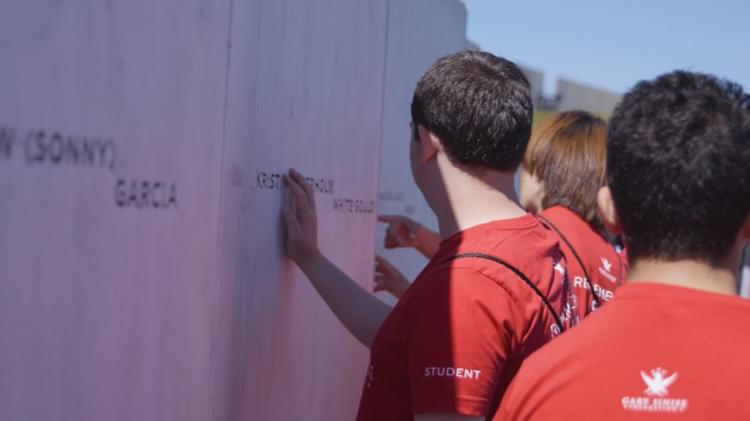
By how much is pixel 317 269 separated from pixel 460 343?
30.5 inches

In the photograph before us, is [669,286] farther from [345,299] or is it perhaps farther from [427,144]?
[345,299]

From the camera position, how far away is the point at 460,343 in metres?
1.74

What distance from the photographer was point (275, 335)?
2400 millimetres

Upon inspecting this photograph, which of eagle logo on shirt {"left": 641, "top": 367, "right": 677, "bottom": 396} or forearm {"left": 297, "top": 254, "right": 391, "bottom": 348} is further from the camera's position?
forearm {"left": 297, "top": 254, "right": 391, "bottom": 348}

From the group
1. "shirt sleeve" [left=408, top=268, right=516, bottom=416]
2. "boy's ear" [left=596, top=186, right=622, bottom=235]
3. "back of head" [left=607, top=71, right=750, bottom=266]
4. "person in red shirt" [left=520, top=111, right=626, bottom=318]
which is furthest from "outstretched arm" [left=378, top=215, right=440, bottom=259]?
"back of head" [left=607, top=71, right=750, bottom=266]

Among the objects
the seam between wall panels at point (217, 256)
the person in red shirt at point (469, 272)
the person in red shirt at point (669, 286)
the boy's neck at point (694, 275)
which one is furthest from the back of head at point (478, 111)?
the boy's neck at point (694, 275)

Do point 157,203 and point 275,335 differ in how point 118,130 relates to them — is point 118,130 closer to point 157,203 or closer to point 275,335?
point 157,203

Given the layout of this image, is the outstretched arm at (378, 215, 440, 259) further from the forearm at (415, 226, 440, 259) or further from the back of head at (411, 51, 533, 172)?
the back of head at (411, 51, 533, 172)

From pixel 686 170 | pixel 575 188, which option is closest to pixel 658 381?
pixel 686 170

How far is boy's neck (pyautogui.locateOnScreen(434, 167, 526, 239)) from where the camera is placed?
2031 mm

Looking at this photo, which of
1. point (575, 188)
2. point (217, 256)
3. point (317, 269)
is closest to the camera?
point (217, 256)

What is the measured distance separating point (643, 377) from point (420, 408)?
1.81ft

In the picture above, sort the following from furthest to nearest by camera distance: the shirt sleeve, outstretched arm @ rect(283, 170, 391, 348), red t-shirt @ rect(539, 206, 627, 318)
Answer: red t-shirt @ rect(539, 206, 627, 318), outstretched arm @ rect(283, 170, 391, 348), the shirt sleeve

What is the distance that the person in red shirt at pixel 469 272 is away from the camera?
1741mm
